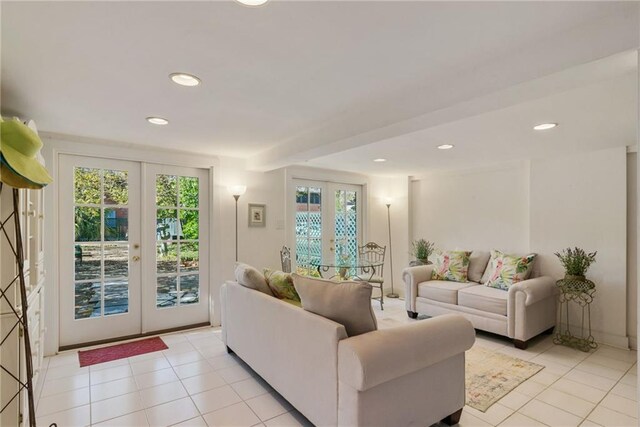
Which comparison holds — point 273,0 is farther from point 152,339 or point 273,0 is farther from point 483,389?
point 152,339

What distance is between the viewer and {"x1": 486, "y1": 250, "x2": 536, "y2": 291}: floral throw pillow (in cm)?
389

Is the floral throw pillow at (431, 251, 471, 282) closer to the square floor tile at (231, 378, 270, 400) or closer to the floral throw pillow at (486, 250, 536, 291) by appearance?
the floral throw pillow at (486, 250, 536, 291)

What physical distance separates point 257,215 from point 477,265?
3.16 metres

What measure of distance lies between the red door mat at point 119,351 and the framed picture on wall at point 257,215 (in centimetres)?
178

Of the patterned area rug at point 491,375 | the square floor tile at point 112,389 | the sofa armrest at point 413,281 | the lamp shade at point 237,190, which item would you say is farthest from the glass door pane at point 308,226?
the square floor tile at point 112,389

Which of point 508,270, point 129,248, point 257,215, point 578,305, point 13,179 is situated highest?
point 13,179

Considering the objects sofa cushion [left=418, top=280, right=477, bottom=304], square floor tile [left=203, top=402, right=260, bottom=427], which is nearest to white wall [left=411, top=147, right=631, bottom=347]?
sofa cushion [left=418, top=280, right=477, bottom=304]

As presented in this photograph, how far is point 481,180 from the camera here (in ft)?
16.1

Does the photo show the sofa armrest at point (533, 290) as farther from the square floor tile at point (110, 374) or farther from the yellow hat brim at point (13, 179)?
the yellow hat brim at point (13, 179)

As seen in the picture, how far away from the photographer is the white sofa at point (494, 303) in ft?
11.2

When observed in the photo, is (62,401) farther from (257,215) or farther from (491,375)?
(491,375)

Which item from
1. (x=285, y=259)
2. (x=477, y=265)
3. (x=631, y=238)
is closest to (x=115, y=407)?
(x=285, y=259)

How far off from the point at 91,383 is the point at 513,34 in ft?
12.3

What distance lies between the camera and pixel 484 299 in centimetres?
377
